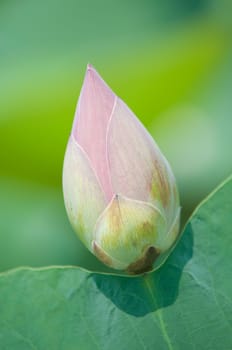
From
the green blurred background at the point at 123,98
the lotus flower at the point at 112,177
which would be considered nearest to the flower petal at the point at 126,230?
the lotus flower at the point at 112,177

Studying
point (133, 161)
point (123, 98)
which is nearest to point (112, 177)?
point (133, 161)

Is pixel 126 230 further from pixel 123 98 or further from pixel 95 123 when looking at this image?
pixel 123 98

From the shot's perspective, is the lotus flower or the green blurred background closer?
the lotus flower

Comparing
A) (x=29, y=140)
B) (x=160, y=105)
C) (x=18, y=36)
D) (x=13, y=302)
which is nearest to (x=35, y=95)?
(x=29, y=140)

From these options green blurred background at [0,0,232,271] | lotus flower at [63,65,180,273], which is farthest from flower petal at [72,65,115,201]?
green blurred background at [0,0,232,271]

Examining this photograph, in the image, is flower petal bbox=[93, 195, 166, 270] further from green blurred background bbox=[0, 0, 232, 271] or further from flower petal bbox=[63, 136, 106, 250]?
green blurred background bbox=[0, 0, 232, 271]

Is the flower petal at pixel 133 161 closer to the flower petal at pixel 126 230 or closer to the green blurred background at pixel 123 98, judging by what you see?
the flower petal at pixel 126 230

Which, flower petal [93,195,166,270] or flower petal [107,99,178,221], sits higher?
flower petal [107,99,178,221]
